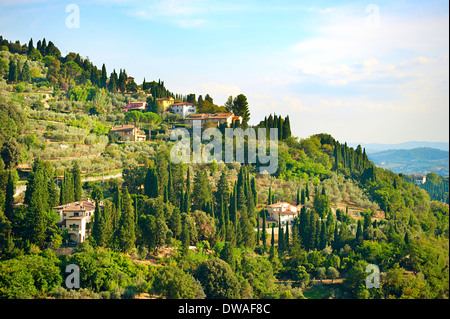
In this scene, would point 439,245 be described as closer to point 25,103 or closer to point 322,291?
point 322,291

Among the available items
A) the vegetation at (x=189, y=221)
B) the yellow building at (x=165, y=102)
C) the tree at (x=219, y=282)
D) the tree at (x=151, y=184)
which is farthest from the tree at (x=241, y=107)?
the tree at (x=219, y=282)

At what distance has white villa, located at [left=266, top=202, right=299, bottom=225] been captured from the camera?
35375mm

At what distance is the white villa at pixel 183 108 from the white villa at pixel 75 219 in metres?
27.3

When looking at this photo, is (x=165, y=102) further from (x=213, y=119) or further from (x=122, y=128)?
(x=122, y=128)

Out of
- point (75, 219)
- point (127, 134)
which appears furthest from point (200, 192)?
point (127, 134)

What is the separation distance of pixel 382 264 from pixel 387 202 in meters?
14.8

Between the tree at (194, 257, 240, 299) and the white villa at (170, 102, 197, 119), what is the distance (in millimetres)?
30871

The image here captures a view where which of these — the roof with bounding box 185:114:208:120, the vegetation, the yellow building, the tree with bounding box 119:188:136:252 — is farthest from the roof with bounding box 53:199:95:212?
the yellow building

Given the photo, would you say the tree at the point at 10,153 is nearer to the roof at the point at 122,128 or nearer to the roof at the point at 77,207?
the roof at the point at 77,207

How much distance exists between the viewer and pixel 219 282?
23500mm

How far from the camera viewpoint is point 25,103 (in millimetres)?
45438

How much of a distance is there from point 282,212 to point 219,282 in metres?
13.0

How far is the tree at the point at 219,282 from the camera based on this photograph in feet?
76.5
